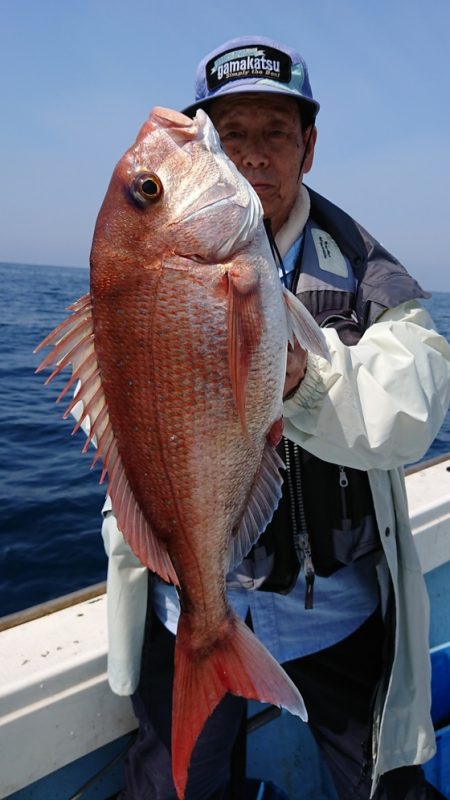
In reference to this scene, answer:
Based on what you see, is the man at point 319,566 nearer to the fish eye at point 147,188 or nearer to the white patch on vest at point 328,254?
the white patch on vest at point 328,254

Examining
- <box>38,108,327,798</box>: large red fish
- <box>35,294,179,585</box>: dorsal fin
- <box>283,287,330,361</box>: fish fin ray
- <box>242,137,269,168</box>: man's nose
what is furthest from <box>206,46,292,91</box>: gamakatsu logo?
<box>35,294,179,585</box>: dorsal fin

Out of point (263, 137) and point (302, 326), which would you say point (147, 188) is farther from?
point (263, 137)

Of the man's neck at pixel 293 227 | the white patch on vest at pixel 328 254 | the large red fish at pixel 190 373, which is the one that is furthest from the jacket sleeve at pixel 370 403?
the man's neck at pixel 293 227

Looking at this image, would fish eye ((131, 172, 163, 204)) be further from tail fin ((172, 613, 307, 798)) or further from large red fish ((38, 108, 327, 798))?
tail fin ((172, 613, 307, 798))

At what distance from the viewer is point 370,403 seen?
1745 mm

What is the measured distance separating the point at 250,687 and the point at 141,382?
0.84 m

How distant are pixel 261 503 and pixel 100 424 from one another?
0.48m

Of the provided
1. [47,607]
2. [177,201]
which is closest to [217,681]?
[177,201]

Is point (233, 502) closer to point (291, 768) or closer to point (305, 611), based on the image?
point (305, 611)

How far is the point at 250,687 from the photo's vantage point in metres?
1.64

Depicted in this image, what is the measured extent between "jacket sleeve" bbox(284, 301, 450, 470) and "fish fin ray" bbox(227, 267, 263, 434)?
26cm

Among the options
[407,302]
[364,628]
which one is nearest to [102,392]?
[407,302]

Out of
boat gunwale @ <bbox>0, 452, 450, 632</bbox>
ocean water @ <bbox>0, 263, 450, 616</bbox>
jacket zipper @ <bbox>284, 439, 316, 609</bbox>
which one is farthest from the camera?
ocean water @ <bbox>0, 263, 450, 616</bbox>

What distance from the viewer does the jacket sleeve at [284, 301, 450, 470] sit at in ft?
5.62
